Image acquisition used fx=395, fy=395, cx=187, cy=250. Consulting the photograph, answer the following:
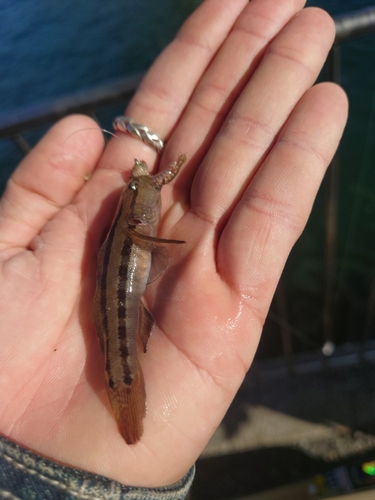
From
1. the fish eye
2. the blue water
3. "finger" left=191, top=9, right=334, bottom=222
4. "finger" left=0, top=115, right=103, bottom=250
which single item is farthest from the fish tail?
the blue water

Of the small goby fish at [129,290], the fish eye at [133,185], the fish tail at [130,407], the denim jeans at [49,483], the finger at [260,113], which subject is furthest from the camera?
the fish eye at [133,185]

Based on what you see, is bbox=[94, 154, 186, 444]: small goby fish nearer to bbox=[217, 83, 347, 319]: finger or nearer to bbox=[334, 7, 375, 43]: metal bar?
bbox=[217, 83, 347, 319]: finger

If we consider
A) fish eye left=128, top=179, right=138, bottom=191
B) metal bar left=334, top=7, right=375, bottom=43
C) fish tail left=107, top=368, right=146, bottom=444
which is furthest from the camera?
fish eye left=128, top=179, right=138, bottom=191

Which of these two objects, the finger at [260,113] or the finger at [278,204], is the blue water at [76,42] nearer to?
the finger at [260,113]

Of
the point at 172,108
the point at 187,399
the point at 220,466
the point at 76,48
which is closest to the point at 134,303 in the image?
the point at 187,399

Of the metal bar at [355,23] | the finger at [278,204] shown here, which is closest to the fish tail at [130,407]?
the finger at [278,204]

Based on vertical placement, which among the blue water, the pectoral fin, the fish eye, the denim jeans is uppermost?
the fish eye
